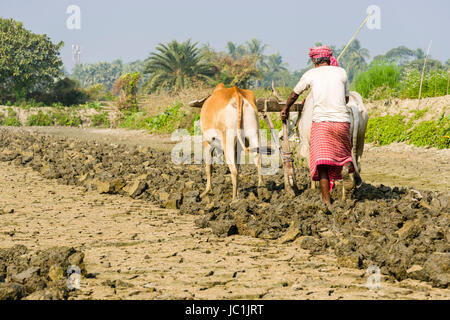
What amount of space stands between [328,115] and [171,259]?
7.68 ft

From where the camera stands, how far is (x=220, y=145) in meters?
6.65

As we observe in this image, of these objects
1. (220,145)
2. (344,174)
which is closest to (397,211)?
(344,174)

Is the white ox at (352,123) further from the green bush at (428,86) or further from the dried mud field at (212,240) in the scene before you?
the green bush at (428,86)

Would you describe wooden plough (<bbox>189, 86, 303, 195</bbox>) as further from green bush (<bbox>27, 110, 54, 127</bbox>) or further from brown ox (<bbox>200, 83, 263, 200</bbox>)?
green bush (<bbox>27, 110, 54, 127</bbox>)

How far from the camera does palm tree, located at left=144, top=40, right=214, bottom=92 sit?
109 feet

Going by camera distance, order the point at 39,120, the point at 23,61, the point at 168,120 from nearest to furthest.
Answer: the point at 168,120 < the point at 39,120 < the point at 23,61

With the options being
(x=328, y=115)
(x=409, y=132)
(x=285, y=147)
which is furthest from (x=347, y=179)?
(x=409, y=132)

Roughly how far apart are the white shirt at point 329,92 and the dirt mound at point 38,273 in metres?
2.94

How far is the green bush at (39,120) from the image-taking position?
30308 millimetres

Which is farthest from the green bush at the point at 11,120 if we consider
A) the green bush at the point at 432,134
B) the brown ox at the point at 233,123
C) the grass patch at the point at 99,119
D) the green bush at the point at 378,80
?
the brown ox at the point at 233,123

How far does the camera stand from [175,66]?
34.0 m

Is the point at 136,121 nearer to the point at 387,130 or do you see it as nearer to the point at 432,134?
the point at 387,130

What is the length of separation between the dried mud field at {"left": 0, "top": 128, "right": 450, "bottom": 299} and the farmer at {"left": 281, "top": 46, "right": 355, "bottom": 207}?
536mm

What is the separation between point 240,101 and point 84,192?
2867 millimetres
